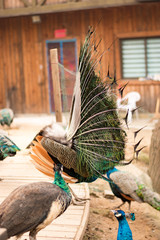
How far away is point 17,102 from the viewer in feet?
34.9

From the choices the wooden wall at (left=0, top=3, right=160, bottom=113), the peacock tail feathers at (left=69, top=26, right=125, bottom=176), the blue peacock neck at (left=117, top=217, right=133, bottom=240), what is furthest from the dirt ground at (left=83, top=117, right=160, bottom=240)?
the wooden wall at (left=0, top=3, right=160, bottom=113)

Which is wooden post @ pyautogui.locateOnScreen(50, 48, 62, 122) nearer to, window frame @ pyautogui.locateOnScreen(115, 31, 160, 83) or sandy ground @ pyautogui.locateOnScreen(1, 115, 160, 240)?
sandy ground @ pyautogui.locateOnScreen(1, 115, 160, 240)

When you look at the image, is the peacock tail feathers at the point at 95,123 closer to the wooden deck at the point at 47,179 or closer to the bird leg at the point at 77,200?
the wooden deck at the point at 47,179

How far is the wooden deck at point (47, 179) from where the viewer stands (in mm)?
3145

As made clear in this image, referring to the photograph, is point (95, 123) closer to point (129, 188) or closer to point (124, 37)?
point (129, 188)

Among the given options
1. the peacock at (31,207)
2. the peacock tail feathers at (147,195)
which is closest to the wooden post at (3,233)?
the peacock at (31,207)

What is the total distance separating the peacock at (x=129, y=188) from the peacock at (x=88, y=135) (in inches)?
13.5

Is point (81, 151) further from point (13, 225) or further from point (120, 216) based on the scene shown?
point (13, 225)

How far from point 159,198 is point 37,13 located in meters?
6.65

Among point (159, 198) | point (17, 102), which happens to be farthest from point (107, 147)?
point (17, 102)

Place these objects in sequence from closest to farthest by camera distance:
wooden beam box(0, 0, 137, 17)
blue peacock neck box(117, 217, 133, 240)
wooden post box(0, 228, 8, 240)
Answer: wooden post box(0, 228, 8, 240), blue peacock neck box(117, 217, 133, 240), wooden beam box(0, 0, 137, 17)

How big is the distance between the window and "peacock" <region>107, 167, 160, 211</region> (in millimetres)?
6346

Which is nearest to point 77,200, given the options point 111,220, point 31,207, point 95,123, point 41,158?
point 111,220

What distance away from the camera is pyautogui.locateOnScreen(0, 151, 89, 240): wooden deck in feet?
10.3
